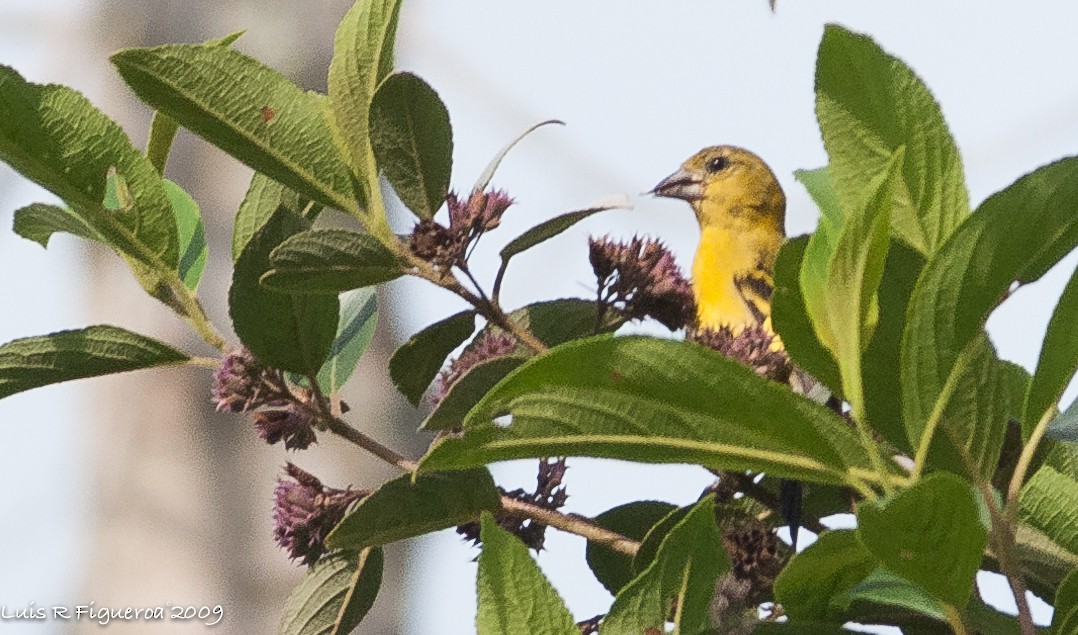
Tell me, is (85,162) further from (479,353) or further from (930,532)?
(930,532)

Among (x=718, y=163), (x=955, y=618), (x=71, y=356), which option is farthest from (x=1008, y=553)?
(x=718, y=163)

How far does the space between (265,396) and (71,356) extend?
0.68 ft

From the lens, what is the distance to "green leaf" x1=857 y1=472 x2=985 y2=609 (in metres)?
0.86

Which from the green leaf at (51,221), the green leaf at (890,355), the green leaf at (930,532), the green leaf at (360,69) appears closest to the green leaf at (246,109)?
the green leaf at (360,69)

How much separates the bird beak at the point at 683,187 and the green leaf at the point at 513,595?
10.6 ft

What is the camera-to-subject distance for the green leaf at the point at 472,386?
129 cm

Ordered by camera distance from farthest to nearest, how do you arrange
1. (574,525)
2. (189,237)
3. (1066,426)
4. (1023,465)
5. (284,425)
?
(189,237)
(284,425)
(574,525)
(1066,426)
(1023,465)

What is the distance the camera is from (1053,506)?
3.81 feet

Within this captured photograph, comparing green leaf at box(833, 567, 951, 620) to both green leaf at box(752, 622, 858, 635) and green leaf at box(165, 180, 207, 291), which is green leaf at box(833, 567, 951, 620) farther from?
green leaf at box(165, 180, 207, 291)

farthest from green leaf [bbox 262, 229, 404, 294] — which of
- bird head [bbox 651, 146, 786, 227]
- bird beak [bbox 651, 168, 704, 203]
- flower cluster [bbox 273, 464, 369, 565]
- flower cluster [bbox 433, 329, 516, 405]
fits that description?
bird beak [bbox 651, 168, 704, 203]

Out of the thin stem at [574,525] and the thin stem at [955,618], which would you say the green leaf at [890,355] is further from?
the thin stem at [574,525]

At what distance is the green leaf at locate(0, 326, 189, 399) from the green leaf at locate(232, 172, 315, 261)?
148 mm

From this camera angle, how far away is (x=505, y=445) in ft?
3.12

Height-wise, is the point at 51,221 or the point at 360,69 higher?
the point at 360,69
